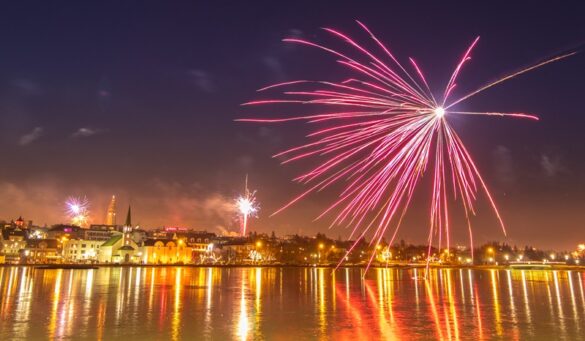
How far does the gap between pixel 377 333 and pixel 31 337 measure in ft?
37.7

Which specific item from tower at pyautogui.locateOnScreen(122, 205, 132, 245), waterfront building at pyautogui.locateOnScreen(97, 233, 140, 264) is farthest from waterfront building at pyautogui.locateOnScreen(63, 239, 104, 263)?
tower at pyautogui.locateOnScreen(122, 205, 132, 245)

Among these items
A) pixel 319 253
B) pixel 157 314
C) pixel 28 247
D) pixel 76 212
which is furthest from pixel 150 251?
pixel 157 314

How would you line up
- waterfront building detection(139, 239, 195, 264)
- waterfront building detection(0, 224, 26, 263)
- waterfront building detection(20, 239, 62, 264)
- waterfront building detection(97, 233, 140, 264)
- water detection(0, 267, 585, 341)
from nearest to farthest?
water detection(0, 267, 585, 341) → waterfront building detection(20, 239, 62, 264) → waterfront building detection(0, 224, 26, 263) → waterfront building detection(97, 233, 140, 264) → waterfront building detection(139, 239, 195, 264)

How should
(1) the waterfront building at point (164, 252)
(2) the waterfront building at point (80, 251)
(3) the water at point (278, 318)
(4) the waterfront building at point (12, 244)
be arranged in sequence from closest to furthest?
(3) the water at point (278, 318) → (4) the waterfront building at point (12, 244) → (1) the waterfront building at point (164, 252) → (2) the waterfront building at point (80, 251)

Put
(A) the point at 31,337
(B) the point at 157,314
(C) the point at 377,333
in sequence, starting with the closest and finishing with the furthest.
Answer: (A) the point at 31,337 → (C) the point at 377,333 → (B) the point at 157,314

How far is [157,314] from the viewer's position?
67.1 feet

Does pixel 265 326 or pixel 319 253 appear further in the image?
pixel 319 253

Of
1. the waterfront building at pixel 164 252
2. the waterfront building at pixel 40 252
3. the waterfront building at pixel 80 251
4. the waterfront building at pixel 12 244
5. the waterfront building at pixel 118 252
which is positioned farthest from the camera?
the waterfront building at pixel 80 251

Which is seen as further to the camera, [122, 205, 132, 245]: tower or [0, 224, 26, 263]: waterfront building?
[122, 205, 132, 245]: tower

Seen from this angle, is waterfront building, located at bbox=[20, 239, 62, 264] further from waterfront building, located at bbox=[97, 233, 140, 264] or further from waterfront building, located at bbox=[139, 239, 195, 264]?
waterfront building, located at bbox=[139, 239, 195, 264]

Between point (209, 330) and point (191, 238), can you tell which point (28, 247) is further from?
point (209, 330)

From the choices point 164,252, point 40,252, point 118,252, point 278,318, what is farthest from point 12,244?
point 278,318

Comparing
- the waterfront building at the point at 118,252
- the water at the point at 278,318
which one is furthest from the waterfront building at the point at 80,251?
the water at the point at 278,318

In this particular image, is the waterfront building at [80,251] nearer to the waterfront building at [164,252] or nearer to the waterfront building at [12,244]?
the waterfront building at [12,244]
